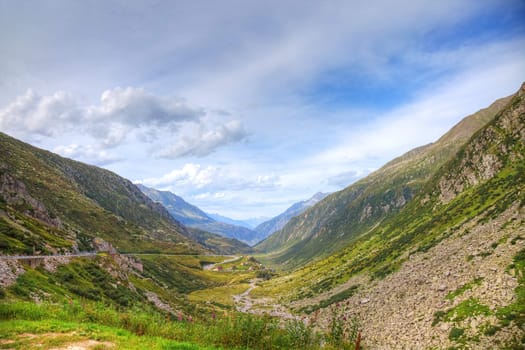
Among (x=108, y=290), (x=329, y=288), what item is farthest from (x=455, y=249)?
(x=108, y=290)

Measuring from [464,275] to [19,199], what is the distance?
156 metres

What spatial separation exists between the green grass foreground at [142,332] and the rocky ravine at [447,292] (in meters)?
26.4

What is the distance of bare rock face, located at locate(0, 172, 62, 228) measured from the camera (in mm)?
117475

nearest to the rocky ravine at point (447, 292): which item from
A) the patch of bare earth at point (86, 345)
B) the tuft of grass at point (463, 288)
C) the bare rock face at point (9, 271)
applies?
the tuft of grass at point (463, 288)

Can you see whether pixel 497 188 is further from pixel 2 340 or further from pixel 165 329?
pixel 2 340

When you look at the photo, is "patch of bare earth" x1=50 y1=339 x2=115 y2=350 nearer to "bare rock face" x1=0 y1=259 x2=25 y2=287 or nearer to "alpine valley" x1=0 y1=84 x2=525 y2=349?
"alpine valley" x1=0 y1=84 x2=525 y2=349

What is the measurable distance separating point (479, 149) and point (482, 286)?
108 metres

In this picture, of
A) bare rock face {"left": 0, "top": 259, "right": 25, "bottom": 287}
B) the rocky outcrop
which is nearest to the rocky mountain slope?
the rocky outcrop

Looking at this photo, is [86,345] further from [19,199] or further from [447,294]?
[19,199]

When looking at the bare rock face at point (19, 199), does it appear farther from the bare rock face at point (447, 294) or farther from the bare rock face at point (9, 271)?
the bare rock face at point (447, 294)

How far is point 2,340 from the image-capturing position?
14.6 m

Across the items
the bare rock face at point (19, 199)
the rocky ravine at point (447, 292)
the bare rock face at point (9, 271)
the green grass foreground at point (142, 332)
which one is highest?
the bare rock face at point (19, 199)

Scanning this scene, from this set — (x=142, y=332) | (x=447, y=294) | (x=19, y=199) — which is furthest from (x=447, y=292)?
(x=19, y=199)

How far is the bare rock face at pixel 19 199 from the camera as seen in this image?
11747 centimetres
